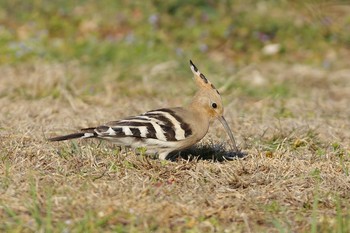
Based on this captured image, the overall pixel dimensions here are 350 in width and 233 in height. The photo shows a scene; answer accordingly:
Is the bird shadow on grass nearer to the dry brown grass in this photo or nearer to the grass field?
the grass field

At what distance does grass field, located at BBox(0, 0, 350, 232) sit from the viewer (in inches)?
156

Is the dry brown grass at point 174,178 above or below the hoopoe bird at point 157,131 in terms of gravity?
below

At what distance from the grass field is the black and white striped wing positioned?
146 mm

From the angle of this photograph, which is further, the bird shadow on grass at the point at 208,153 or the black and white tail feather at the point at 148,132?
the bird shadow on grass at the point at 208,153

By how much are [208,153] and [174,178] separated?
89 centimetres

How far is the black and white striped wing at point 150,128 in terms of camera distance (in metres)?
4.91

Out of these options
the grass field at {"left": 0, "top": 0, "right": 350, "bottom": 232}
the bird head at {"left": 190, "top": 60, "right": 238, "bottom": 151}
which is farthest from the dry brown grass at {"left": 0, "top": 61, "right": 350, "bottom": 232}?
the bird head at {"left": 190, "top": 60, "right": 238, "bottom": 151}

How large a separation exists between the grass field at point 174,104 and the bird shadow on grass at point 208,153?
0.07ft

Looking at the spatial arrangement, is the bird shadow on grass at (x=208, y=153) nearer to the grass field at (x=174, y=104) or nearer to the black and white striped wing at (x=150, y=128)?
the grass field at (x=174, y=104)

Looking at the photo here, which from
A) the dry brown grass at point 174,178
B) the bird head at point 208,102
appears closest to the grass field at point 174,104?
the dry brown grass at point 174,178

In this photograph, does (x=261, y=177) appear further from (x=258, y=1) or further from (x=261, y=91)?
(x=258, y=1)

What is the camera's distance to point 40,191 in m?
4.12

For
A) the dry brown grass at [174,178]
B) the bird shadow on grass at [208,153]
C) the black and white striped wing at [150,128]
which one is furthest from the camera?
the bird shadow on grass at [208,153]

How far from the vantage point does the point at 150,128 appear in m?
4.96
